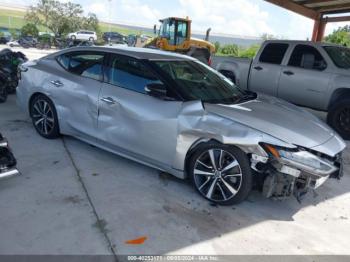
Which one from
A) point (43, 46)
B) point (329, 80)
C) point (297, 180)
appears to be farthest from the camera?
point (43, 46)

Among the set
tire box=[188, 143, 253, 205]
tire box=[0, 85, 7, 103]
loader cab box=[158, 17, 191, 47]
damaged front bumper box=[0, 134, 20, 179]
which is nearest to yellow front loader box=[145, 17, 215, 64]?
loader cab box=[158, 17, 191, 47]

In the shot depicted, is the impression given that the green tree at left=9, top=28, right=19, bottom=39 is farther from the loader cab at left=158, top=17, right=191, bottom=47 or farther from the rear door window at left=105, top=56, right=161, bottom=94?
the rear door window at left=105, top=56, right=161, bottom=94

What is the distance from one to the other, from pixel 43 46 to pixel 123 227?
108 ft

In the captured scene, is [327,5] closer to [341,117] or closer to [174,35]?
[341,117]

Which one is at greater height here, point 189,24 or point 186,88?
point 189,24

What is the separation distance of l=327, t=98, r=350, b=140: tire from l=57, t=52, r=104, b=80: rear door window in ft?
15.1

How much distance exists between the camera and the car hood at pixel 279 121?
350 cm

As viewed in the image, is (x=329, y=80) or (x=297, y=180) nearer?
(x=297, y=180)

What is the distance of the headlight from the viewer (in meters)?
3.32

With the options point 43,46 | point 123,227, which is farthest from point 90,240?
point 43,46

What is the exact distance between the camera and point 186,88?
4.09 m

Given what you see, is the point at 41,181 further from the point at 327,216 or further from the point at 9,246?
the point at 327,216

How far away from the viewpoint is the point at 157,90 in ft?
12.8

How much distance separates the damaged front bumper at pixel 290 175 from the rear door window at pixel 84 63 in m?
2.49
